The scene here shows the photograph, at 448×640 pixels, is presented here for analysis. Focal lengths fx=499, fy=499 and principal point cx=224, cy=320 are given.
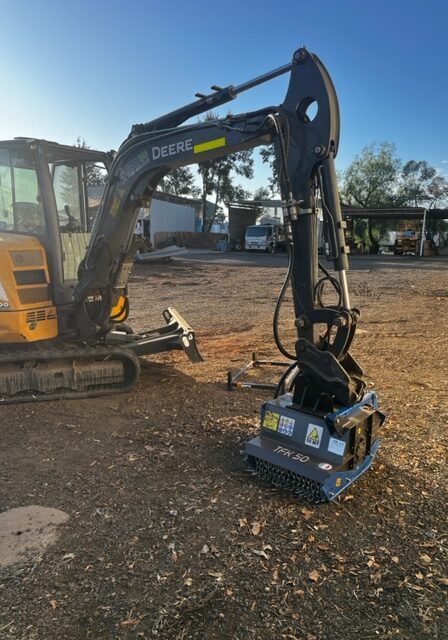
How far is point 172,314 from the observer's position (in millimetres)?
7570

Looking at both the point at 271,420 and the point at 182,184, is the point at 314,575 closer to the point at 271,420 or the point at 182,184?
the point at 271,420

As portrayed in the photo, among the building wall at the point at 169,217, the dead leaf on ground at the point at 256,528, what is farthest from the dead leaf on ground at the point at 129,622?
the building wall at the point at 169,217

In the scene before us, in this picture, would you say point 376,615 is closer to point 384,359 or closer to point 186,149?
point 186,149

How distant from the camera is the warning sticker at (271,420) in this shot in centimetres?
399

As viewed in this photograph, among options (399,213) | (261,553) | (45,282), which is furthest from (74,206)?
(399,213)

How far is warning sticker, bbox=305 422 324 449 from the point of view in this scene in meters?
3.73

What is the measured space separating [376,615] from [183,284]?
51.8 feet

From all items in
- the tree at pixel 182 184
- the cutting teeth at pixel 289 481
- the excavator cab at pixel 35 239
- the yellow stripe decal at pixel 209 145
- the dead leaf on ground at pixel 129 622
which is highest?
the tree at pixel 182 184

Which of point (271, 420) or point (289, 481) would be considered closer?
point (289, 481)

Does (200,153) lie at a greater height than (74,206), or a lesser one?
greater

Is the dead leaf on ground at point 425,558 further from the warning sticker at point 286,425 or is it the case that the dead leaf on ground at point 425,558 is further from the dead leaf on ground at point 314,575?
the warning sticker at point 286,425

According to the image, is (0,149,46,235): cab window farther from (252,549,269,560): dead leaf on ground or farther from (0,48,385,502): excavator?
(252,549,269,560): dead leaf on ground

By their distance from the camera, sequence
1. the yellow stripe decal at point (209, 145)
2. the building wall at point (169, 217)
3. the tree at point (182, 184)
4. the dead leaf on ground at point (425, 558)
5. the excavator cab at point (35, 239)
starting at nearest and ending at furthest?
the dead leaf on ground at point (425, 558) < the yellow stripe decal at point (209, 145) < the excavator cab at point (35, 239) < the building wall at point (169, 217) < the tree at point (182, 184)

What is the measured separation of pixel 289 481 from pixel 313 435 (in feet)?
1.28
